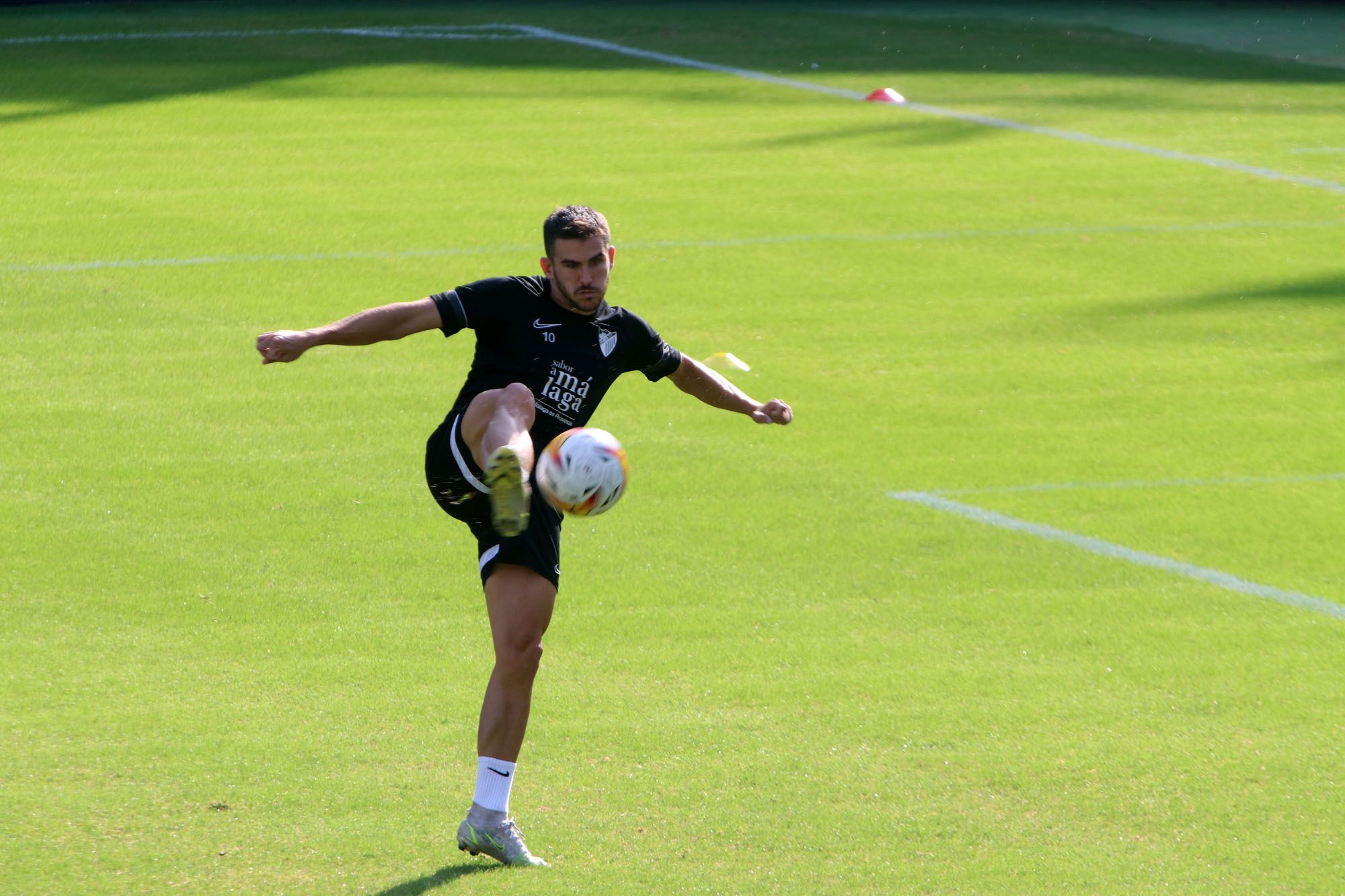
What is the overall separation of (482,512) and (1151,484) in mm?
5467

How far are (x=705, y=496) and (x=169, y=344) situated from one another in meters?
4.45

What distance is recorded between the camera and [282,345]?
518 cm

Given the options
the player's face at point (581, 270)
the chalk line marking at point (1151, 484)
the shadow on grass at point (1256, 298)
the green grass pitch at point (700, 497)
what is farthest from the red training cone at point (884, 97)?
the player's face at point (581, 270)

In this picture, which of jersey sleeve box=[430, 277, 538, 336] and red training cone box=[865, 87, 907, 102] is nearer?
jersey sleeve box=[430, 277, 538, 336]

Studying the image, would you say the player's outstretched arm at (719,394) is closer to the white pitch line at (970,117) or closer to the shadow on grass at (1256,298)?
the shadow on grass at (1256,298)

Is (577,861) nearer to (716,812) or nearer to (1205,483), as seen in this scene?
(716,812)

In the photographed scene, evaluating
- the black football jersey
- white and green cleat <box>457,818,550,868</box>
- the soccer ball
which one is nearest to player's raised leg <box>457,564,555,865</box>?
white and green cleat <box>457,818,550,868</box>

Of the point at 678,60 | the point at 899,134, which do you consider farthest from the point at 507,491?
the point at 678,60

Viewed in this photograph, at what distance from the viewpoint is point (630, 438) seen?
415 inches

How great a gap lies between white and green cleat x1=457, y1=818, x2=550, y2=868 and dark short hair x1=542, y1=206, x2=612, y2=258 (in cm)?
184

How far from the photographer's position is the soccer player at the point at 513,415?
5492 mm

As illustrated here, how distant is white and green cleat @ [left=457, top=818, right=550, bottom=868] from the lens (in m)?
5.52

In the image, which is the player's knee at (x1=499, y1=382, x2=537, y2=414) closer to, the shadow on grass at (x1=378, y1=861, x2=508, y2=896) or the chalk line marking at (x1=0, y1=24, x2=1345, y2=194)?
the shadow on grass at (x1=378, y1=861, x2=508, y2=896)

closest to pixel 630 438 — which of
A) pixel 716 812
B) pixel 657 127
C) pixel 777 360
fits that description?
pixel 777 360
